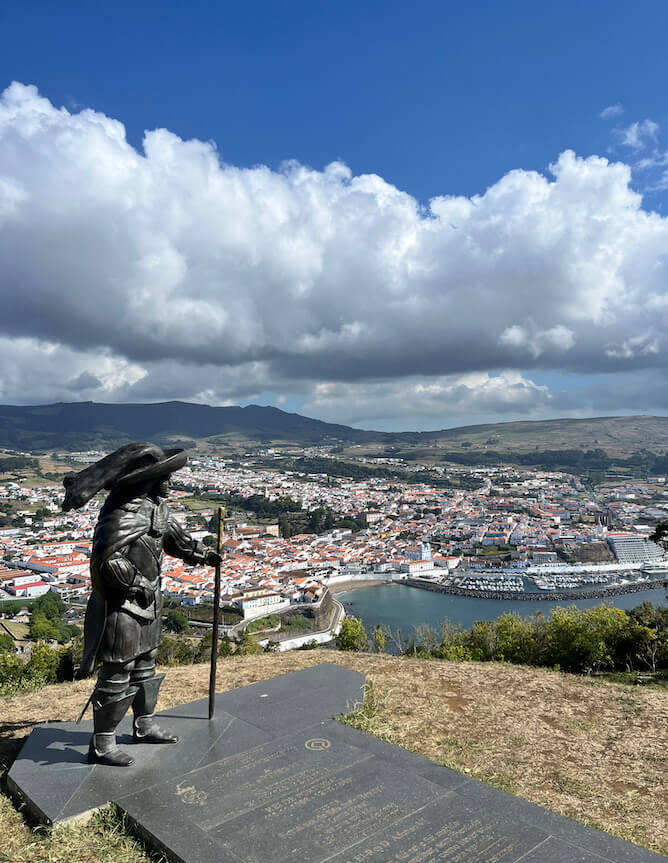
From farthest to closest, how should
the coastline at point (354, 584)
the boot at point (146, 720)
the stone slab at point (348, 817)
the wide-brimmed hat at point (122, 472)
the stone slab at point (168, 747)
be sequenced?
the coastline at point (354, 584)
the boot at point (146, 720)
the wide-brimmed hat at point (122, 472)
the stone slab at point (168, 747)
the stone slab at point (348, 817)

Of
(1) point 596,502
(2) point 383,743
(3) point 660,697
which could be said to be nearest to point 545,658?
(3) point 660,697

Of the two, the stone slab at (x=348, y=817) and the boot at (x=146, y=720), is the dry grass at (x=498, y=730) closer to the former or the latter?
the stone slab at (x=348, y=817)

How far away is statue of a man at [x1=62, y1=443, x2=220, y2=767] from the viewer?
4191mm

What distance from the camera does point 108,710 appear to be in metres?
4.25

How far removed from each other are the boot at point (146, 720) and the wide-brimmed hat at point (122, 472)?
1.54 m

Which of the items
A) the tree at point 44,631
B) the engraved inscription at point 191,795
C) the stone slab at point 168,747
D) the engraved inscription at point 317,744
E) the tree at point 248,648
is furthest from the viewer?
the tree at point 44,631

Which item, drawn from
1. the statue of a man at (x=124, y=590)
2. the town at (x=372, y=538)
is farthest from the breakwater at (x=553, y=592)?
the statue of a man at (x=124, y=590)

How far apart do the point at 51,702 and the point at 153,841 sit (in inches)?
162

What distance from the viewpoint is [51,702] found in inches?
262

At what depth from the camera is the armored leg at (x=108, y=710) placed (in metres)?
4.23

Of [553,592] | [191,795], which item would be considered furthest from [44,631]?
[553,592]

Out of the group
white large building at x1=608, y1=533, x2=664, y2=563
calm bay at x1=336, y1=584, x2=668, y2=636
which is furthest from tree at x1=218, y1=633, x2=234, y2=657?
white large building at x1=608, y1=533, x2=664, y2=563

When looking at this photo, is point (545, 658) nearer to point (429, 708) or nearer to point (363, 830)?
point (429, 708)

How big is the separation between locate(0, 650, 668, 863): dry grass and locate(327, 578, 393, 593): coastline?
49.0 metres
